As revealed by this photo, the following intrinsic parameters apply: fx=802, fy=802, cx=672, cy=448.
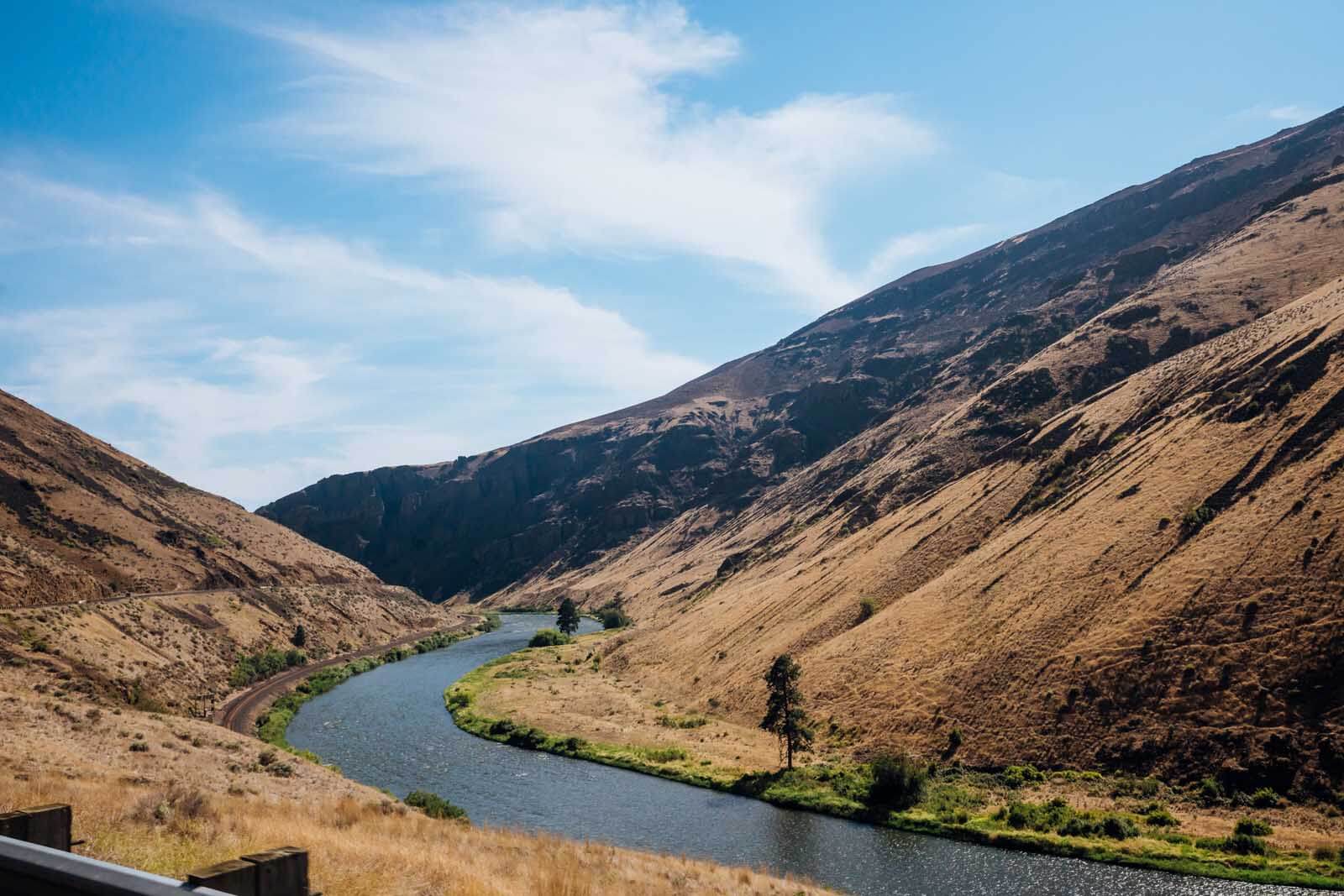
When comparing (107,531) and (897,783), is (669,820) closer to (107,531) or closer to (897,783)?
(897,783)

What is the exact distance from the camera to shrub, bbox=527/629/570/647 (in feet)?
403

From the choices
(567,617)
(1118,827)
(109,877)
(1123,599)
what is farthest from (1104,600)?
(567,617)

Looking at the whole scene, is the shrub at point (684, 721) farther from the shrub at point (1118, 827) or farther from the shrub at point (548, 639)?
the shrub at point (548, 639)

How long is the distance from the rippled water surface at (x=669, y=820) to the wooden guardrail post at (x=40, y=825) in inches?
1097

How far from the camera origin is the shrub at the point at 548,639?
123 metres

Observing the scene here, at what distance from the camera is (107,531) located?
9862 cm

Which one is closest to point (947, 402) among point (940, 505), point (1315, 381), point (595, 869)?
point (940, 505)

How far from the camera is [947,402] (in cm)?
16350

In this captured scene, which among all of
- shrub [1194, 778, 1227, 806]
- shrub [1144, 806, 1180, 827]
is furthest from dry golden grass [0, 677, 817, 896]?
shrub [1194, 778, 1227, 806]

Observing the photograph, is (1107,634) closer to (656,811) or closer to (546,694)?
(656,811)

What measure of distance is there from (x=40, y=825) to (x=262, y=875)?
6.47 feet

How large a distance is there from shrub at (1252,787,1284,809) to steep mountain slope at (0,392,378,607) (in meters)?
92.0

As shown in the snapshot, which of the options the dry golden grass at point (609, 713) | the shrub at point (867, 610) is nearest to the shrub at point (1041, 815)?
the dry golden grass at point (609, 713)

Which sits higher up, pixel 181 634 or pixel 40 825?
pixel 40 825
